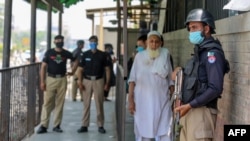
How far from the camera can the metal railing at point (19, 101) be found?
5891 millimetres

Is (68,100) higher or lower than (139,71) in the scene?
lower

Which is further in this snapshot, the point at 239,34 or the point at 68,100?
the point at 68,100

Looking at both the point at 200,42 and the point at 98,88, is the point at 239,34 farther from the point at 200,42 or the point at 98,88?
the point at 98,88

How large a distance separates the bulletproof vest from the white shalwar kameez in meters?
1.67

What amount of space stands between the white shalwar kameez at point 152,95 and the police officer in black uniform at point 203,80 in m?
1.66

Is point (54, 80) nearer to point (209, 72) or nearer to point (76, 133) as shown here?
point (76, 133)

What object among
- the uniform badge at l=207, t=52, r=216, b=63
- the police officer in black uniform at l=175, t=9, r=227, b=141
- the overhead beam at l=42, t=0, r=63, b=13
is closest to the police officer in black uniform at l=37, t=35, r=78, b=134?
the overhead beam at l=42, t=0, r=63, b=13

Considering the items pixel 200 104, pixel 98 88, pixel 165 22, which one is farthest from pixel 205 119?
pixel 165 22

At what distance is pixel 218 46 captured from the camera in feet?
11.3

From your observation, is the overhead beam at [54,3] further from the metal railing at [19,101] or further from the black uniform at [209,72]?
the black uniform at [209,72]

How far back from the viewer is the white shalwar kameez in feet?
17.6

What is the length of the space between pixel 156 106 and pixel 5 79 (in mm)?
2134

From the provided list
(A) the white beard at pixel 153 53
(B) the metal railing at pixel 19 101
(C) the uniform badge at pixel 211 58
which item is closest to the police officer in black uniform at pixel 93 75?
(B) the metal railing at pixel 19 101

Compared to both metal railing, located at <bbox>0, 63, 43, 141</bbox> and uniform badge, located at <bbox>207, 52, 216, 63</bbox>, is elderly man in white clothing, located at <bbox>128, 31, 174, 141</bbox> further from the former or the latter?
uniform badge, located at <bbox>207, 52, 216, 63</bbox>
